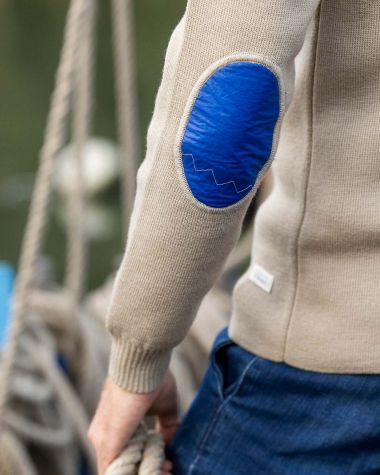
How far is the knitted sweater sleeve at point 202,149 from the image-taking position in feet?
2.03

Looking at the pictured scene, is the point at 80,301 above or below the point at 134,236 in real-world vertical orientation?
below

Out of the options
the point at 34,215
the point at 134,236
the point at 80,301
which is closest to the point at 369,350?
the point at 134,236

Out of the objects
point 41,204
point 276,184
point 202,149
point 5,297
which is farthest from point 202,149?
point 5,297

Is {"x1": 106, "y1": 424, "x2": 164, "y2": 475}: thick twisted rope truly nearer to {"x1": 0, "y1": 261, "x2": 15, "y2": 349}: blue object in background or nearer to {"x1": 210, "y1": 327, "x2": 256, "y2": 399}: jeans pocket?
{"x1": 210, "y1": 327, "x2": 256, "y2": 399}: jeans pocket

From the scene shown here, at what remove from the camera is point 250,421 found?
29.2 inches

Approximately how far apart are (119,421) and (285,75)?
29 centimetres

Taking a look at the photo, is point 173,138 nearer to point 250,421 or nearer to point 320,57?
point 320,57

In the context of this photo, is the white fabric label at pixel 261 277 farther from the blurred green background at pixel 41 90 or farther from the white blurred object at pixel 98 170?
the white blurred object at pixel 98 170

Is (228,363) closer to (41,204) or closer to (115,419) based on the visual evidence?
(115,419)

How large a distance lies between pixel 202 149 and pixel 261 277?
0.15 metres

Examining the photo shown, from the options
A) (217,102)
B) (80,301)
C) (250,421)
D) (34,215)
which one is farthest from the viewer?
(80,301)

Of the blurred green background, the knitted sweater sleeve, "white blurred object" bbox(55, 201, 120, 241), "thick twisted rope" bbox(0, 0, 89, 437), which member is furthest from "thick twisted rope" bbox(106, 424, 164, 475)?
"white blurred object" bbox(55, 201, 120, 241)

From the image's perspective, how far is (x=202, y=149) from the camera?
639 mm

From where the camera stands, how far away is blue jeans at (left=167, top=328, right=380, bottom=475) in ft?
2.29
